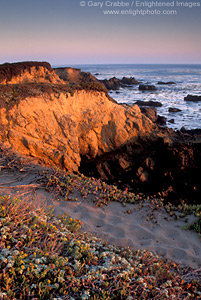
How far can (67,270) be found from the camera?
9.46 ft

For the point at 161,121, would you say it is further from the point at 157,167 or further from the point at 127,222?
the point at 127,222

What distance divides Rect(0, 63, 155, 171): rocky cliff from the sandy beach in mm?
2948

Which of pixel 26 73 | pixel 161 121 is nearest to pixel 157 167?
pixel 26 73

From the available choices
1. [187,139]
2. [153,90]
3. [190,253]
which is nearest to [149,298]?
[190,253]

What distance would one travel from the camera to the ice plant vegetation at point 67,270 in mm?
2553

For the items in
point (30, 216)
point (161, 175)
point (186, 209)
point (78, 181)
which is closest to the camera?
point (30, 216)

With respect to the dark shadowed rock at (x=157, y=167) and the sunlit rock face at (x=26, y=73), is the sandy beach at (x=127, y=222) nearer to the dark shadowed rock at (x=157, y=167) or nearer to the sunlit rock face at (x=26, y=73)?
the dark shadowed rock at (x=157, y=167)

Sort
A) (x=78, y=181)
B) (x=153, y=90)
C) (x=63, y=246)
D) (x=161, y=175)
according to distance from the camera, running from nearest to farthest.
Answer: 1. (x=63, y=246)
2. (x=78, y=181)
3. (x=161, y=175)
4. (x=153, y=90)

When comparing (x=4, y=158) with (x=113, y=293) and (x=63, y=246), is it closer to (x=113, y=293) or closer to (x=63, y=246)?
(x=63, y=246)

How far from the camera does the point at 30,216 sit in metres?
3.63

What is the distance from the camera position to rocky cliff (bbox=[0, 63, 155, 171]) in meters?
9.31

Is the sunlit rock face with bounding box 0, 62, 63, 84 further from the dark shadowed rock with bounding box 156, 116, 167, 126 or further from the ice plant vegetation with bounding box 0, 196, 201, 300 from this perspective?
the dark shadowed rock with bounding box 156, 116, 167, 126

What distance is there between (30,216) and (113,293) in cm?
177

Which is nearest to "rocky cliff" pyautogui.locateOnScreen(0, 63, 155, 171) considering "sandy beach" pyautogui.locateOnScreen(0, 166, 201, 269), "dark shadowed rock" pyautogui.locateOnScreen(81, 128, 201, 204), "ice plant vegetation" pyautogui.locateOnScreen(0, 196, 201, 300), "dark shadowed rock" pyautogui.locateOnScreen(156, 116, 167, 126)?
"dark shadowed rock" pyautogui.locateOnScreen(81, 128, 201, 204)
